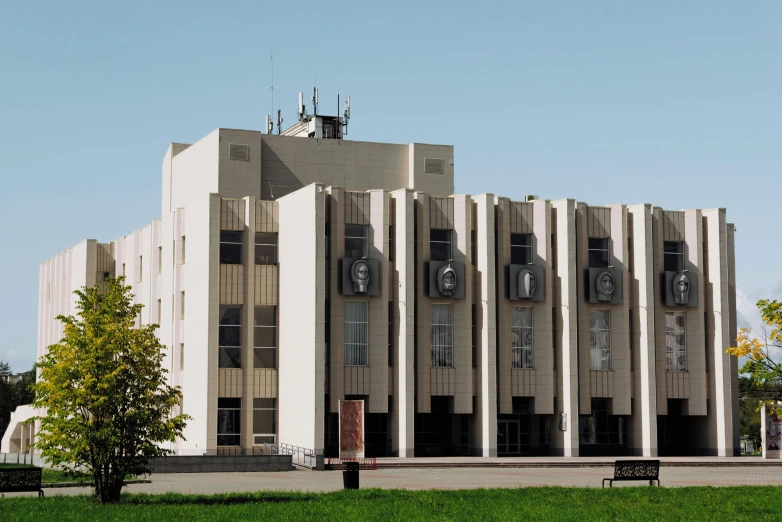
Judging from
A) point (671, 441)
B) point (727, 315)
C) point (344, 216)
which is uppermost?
point (344, 216)

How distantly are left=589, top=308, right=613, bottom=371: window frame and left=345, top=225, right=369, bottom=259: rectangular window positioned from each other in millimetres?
12768

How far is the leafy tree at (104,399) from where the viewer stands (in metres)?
27.9

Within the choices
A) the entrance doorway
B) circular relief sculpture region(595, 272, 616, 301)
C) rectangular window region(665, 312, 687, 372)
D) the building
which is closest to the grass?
the building

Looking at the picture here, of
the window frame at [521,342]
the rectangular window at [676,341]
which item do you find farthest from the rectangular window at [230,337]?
the rectangular window at [676,341]

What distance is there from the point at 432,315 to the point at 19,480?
30313mm

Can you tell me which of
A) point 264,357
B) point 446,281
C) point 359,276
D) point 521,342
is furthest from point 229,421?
point 521,342

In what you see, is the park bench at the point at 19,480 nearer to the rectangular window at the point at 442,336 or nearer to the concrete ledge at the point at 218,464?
the concrete ledge at the point at 218,464

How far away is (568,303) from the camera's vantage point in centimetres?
5822

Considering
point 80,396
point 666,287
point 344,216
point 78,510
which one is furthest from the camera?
point 666,287

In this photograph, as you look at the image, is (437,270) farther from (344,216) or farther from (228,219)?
(228,219)

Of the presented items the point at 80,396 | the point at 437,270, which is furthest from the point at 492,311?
the point at 80,396

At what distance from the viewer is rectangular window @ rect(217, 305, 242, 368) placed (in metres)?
55.8

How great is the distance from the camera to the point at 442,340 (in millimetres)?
56938

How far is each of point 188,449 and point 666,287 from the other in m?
25.9
